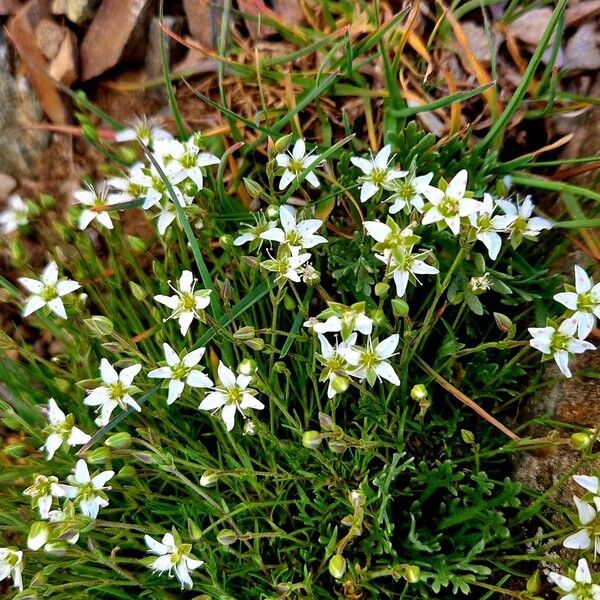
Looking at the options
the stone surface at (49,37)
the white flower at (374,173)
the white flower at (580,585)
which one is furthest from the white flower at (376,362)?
the stone surface at (49,37)

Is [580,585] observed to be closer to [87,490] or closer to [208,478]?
[208,478]

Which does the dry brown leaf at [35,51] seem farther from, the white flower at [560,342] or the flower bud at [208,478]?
the white flower at [560,342]

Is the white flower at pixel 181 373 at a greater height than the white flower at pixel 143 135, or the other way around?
the white flower at pixel 143 135

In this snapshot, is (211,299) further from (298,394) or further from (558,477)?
(558,477)

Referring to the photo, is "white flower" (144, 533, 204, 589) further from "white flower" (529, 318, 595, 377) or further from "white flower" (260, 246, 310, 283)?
"white flower" (529, 318, 595, 377)

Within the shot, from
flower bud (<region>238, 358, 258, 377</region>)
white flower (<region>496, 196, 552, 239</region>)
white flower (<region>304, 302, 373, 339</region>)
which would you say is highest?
white flower (<region>304, 302, 373, 339</region>)

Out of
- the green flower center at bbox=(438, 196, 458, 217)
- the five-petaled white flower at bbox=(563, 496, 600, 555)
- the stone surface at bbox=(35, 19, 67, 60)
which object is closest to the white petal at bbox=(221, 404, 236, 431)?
the green flower center at bbox=(438, 196, 458, 217)
